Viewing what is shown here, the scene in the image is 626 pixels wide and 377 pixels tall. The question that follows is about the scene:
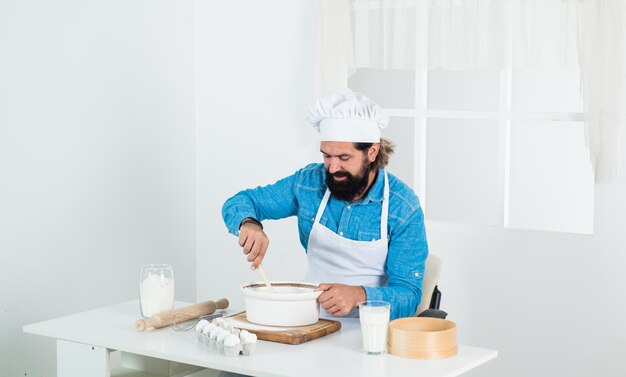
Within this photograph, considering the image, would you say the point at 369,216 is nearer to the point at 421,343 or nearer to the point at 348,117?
the point at 348,117

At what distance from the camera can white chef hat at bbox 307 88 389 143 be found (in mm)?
3113

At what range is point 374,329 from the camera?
2.43m

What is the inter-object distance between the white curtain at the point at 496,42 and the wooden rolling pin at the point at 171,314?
1656 mm

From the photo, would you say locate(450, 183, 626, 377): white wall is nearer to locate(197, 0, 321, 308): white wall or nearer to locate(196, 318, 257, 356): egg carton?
locate(197, 0, 321, 308): white wall

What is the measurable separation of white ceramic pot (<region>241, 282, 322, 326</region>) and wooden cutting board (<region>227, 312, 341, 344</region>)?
0.02 m

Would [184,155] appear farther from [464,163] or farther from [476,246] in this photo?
[464,163]

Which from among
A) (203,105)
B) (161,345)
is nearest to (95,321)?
(161,345)

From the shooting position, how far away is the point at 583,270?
3797 millimetres

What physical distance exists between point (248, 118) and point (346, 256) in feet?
5.46

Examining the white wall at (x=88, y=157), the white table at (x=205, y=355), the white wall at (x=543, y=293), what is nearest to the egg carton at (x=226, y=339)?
the white table at (x=205, y=355)

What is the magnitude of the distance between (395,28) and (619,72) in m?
0.99

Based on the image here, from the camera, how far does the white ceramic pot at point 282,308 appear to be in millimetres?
2625

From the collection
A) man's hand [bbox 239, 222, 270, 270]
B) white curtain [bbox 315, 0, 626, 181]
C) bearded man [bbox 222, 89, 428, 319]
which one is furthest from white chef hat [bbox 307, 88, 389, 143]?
white curtain [bbox 315, 0, 626, 181]

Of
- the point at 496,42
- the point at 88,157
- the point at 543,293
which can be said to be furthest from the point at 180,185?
the point at 543,293
